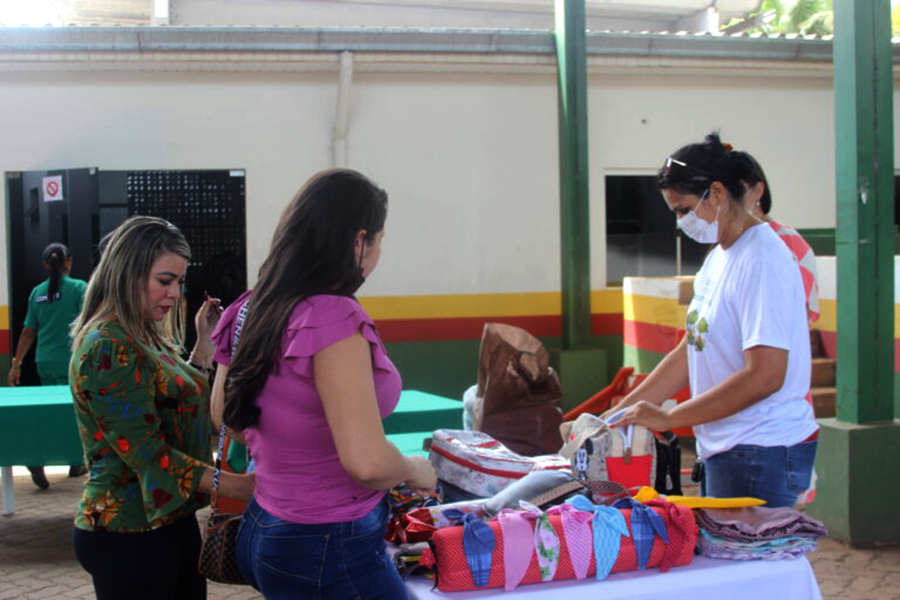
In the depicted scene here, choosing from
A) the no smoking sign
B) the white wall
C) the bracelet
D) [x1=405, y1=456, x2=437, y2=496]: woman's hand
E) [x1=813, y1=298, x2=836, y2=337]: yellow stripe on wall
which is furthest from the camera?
the white wall

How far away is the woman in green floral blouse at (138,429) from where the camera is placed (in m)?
2.42

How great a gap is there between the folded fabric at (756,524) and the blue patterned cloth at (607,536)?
253mm

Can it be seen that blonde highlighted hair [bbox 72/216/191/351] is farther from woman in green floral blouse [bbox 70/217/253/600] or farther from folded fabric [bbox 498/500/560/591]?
folded fabric [bbox 498/500/560/591]

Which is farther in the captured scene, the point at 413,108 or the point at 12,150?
the point at 413,108

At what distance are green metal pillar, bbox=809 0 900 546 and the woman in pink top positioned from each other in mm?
3991

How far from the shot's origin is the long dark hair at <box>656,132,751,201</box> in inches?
106

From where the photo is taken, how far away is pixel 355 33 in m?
8.31

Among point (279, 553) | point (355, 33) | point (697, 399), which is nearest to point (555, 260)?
point (355, 33)

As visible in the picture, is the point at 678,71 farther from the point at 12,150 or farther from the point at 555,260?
the point at 12,150

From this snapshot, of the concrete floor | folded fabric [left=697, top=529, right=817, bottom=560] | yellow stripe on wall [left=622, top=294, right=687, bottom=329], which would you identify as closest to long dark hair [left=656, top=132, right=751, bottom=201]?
folded fabric [left=697, top=529, right=817, bottom=560]

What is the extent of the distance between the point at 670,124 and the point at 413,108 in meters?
2.53

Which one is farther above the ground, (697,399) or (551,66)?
(551,66)

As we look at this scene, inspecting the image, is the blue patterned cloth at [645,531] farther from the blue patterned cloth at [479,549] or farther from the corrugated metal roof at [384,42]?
the corrugated metal roof at [384,42]

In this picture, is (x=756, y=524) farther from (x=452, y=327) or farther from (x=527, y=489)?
(x=452, y=327)
